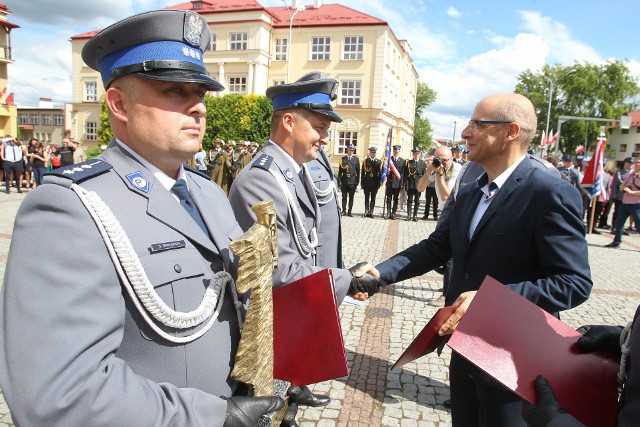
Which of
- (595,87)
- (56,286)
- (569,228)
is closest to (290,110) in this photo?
(569,228)

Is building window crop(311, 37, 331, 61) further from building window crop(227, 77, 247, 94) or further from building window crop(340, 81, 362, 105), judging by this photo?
building window crop(227, 77, 247, 94)

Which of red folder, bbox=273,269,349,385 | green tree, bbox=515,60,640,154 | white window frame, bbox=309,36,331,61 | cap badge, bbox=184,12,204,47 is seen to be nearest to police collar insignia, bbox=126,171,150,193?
cap badge, bbox=184,12,204,47

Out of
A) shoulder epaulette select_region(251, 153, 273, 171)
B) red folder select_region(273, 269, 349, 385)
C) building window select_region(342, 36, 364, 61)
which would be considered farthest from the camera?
building window select_region(342, 36, 364, 61)

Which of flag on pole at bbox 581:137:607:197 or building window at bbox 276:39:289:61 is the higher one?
building window at bbox 276:39:289:61

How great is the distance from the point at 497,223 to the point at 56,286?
1.88 metres

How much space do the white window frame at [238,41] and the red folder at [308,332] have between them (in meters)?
37.8

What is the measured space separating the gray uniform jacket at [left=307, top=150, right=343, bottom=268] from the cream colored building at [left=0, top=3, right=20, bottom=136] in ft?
118

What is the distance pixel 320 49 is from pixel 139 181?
36778mm

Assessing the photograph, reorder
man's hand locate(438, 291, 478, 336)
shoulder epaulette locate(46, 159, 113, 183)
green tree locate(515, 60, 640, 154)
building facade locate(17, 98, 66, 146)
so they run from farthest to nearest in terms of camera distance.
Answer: building facade locate(17, 98, 66, 146), green tree locate(515, 60, 640, 154), man's hand locate(438, 291, 478, 336), shoulder epaulette locate(46, 159, 113, 183)

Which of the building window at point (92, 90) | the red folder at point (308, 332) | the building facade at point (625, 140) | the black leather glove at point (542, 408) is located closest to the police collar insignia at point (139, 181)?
the red folder at point (308, 332)

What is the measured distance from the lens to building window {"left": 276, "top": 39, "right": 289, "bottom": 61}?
36812 millimetres

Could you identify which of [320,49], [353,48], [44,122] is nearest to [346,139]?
[353,48]

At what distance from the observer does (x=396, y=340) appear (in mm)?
4691

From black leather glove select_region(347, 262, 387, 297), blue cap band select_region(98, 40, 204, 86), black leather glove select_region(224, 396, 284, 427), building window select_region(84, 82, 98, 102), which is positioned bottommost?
black leather glove select_region(224, 396, 284, 427)
